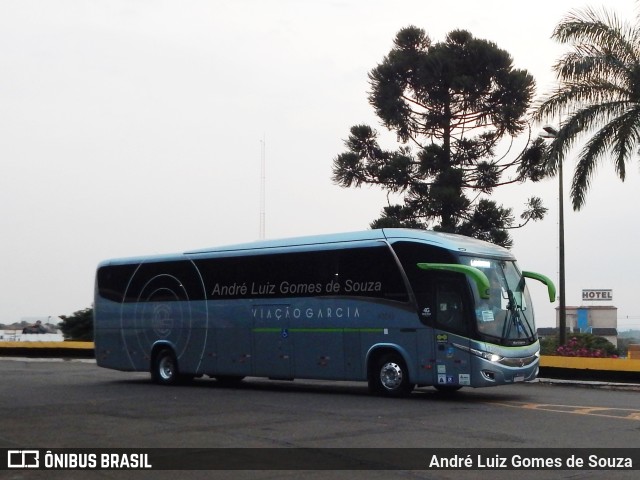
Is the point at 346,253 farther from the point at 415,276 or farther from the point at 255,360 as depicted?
the point at 255,360

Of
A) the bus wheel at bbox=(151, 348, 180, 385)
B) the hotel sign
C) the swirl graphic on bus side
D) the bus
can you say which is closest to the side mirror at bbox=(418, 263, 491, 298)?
the bus

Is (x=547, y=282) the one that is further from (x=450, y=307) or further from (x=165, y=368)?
(x=165, y=368)

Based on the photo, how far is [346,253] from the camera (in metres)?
21.5

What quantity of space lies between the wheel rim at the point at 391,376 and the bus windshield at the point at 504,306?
207 centimetres

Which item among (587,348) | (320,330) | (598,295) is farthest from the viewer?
(598,295)

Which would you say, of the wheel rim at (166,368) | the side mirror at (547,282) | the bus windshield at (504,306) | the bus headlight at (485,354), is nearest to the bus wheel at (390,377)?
the bus headlight at (485,354)

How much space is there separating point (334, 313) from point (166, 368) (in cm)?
613

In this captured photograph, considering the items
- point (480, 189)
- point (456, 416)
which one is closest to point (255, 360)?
point (456, 416)

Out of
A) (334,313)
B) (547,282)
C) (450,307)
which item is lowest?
(334,313)

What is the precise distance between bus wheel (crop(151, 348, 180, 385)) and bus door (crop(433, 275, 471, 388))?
8.24 metres

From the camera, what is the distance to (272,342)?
23.1m

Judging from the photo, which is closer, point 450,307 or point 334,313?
point 450,307

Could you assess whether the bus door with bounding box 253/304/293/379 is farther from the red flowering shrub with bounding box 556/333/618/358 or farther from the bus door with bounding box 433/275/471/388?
the red flowering shrub with bounding box 556/333/618/358

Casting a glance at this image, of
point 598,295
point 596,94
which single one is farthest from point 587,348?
point 598,295
